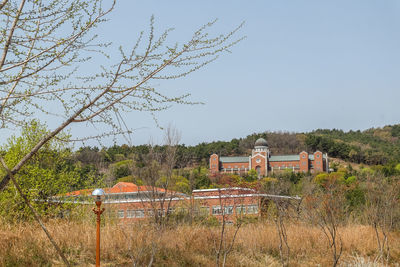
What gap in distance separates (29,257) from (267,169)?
5500 cm

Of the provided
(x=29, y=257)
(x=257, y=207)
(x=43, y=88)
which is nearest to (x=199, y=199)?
(x=257, y=207)

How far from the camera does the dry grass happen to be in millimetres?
6309

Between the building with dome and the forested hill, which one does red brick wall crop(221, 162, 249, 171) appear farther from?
the forested hill

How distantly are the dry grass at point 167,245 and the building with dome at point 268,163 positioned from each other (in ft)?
154

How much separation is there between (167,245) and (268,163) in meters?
54.1

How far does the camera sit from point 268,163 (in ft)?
199

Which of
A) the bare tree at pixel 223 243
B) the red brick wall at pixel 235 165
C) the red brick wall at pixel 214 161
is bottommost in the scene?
the bare tree at pixel 223 243

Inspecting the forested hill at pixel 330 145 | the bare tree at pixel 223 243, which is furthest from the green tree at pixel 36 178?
the forested hill at pixel 330 145

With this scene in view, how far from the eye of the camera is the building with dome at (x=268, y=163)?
187ft

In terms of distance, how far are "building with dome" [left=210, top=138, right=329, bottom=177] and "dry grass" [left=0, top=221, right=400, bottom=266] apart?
47.0m

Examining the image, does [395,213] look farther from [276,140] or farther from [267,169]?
[276,140]

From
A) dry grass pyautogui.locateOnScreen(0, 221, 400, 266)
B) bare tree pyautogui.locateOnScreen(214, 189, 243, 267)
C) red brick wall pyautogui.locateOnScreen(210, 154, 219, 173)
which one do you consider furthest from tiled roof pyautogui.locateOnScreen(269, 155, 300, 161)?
bare tree pyautogui.locateOnScreen(214, 189, 243, 267)

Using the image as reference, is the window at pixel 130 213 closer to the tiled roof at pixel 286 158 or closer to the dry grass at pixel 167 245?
the dry grass at pixel 167 245

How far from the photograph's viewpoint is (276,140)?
7638 centimetres
